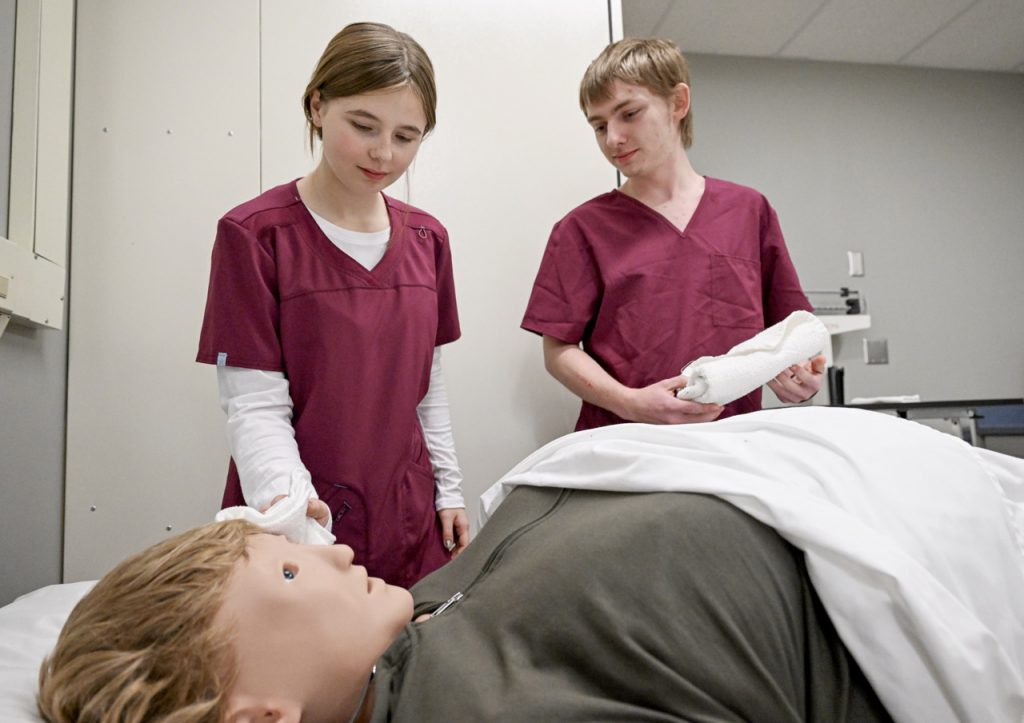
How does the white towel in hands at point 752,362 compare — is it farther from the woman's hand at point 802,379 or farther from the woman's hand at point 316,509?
the woman's hand at point 316,509

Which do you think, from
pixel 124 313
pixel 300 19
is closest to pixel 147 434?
pixel 124 313

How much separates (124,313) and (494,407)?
2.75ft

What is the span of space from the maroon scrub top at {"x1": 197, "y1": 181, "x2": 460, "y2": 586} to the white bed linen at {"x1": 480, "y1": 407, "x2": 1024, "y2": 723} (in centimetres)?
33

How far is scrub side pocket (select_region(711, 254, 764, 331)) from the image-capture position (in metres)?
1.39

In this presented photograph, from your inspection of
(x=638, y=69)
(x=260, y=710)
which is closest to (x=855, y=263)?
(x=638, y=69)

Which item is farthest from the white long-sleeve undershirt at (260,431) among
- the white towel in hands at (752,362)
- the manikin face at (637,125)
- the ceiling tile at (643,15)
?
the ceiling tile at (643,15)

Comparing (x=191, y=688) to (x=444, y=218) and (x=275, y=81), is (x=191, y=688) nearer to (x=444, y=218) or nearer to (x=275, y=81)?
(x=444, y=218)

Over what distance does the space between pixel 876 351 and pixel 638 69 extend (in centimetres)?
241

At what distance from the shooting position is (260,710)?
66cm

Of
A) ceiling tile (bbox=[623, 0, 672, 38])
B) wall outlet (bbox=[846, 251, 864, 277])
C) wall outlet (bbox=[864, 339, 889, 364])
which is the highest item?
ceiling tile (bbox=[623, 0, 672, 38])

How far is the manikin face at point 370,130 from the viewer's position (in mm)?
1109

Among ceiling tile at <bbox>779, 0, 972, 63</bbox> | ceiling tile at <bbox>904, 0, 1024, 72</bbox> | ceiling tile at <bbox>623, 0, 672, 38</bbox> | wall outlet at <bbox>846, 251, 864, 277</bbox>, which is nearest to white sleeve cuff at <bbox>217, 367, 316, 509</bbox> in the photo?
ceiling tile at <bbox>623, 0, 672, 38</bbox>

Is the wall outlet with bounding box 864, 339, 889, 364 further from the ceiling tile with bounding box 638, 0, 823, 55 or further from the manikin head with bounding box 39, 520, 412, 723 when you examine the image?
the manikin head with bounding box 39, 520, 412, 723

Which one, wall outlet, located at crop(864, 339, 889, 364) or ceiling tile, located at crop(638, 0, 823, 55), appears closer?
ceiling tile, located at crop(638, 0, 823, 55)
